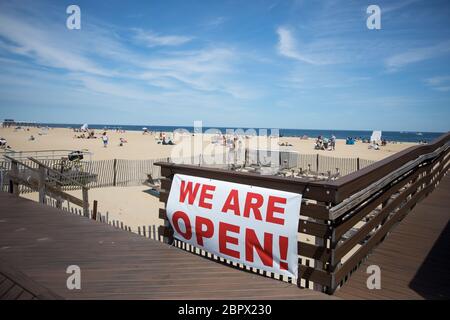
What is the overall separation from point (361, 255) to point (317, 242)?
1038 mm

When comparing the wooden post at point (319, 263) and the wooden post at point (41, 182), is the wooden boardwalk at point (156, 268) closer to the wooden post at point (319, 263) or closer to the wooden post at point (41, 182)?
the wooden post at point (319, 263)

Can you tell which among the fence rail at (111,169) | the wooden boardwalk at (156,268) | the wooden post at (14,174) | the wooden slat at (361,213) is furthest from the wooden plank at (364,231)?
the fence rail at (111,169)

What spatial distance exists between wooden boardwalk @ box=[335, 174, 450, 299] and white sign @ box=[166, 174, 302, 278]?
0.80m

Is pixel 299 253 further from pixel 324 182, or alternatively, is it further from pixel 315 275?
pixel 324 182

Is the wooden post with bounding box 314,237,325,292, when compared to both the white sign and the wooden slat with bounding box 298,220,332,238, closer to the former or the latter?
the wooden slat with bounding box 298,220,332,238

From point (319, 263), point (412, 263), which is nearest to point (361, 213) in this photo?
point (319, 263)

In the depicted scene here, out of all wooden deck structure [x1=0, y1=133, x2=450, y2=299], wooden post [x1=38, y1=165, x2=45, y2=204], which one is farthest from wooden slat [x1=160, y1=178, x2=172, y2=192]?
wooden post [x1=38, y1=165, x2=45, y2=204]

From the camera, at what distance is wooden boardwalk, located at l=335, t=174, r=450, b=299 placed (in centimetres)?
333

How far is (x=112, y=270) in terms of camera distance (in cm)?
384

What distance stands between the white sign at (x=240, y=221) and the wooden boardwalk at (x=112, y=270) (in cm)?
24

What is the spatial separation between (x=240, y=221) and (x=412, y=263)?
99.9 inches

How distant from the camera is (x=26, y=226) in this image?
585 cm
